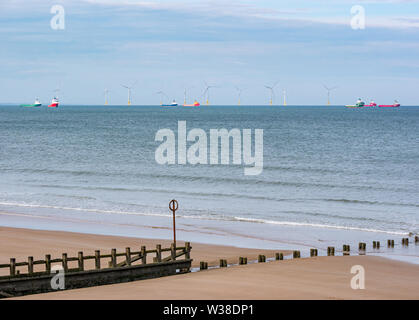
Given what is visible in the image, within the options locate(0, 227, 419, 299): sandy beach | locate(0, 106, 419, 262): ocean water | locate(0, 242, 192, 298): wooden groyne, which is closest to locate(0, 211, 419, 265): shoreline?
locate(0, 106, 419, 262): ocean water

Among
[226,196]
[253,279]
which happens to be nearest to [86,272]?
[253,279]

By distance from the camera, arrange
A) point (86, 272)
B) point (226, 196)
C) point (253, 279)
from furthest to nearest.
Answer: point (226, 196) < point (253, 279) < point (86, 272)

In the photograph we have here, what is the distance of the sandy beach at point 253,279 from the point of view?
25.2m

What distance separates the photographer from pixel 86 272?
2666 cm

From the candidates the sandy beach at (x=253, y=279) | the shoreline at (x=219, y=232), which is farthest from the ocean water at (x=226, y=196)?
the sandy beach at (x=253, y=279)

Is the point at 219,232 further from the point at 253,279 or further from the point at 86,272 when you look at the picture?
the point at 86,272

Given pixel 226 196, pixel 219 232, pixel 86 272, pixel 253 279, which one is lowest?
pixel 253 279

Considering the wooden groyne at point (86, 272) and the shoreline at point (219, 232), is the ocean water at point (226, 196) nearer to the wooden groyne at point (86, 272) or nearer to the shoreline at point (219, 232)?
the shoreline at point (219, 232)

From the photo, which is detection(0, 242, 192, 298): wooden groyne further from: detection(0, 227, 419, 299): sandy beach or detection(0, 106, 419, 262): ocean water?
detection(0, 106, 419, 262): ocean water

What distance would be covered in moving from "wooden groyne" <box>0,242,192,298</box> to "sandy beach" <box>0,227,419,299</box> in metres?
0.49

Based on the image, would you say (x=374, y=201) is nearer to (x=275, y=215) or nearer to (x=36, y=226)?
(x=275, y=215)

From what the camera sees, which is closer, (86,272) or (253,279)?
(86,272)

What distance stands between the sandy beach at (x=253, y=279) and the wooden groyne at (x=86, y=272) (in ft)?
1.59

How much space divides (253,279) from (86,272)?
22.0ft
